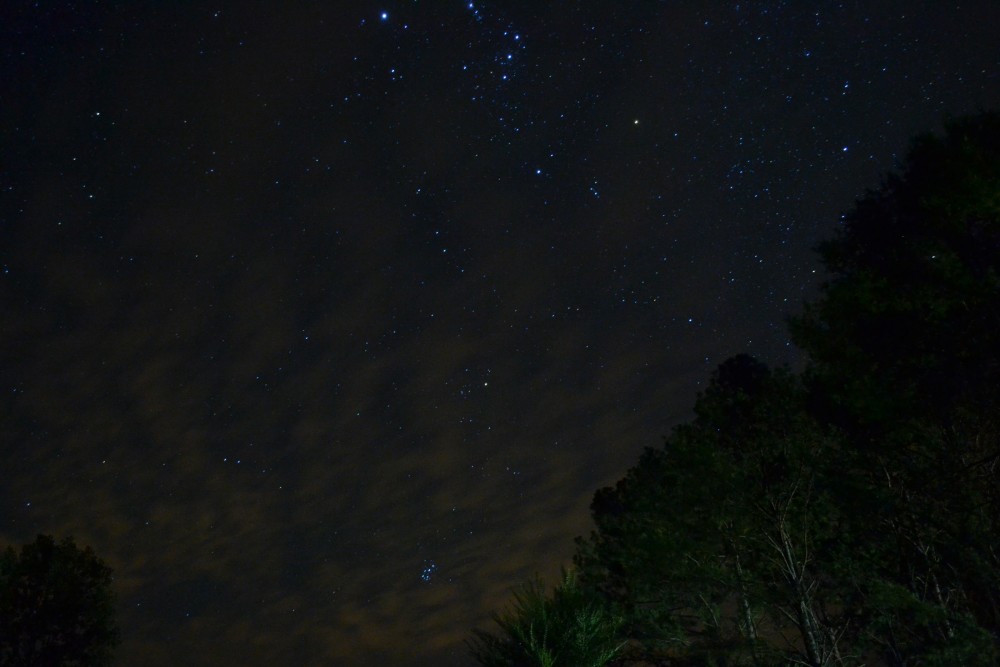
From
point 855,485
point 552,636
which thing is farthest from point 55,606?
point 855,485

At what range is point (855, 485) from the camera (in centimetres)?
1864

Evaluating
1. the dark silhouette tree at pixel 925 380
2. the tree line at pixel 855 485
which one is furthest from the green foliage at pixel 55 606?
the dark silhouette tree at pixel 925 380

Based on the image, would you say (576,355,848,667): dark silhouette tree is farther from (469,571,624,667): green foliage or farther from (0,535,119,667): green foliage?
(0,535,119,667): green foliage

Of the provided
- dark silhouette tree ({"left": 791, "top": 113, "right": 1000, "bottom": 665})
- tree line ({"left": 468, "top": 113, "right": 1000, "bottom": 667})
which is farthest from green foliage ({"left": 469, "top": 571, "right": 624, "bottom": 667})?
dark silhouette tree ({"left": 791, "top": 113, "right": 1000, "bottom": 665})

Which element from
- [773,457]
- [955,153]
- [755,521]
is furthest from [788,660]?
[955,153]

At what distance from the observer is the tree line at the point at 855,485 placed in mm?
14203

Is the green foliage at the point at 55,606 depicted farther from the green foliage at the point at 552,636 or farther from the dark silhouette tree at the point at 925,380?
the dark silhouette tree at the point at 925,380

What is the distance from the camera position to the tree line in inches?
559

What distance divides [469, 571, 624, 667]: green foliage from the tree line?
32 mm

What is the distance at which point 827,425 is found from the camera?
19047mm

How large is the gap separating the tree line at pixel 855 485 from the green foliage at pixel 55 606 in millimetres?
19740

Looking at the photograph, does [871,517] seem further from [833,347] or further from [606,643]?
[606,643]

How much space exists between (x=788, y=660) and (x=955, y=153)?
12651 millimetres

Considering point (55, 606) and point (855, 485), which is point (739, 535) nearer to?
point (855, 485)
